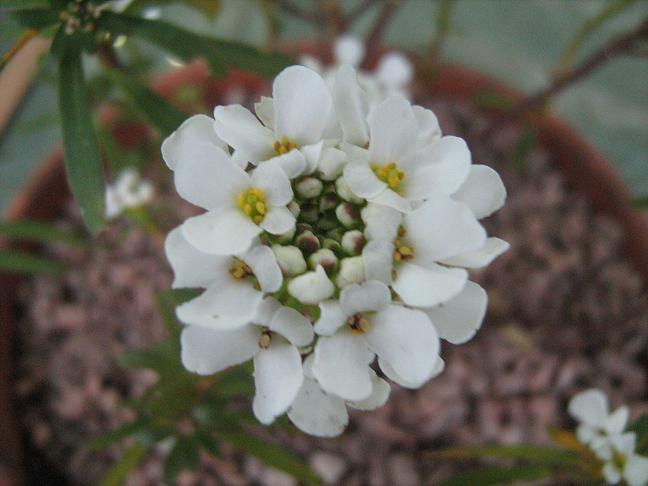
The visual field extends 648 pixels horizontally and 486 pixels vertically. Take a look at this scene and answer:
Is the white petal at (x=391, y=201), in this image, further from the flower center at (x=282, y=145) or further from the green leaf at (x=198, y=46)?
the green leaf at (x=198, y=46)

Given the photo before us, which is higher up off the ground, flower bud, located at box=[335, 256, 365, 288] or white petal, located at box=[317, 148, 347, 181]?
white petal, located at box=[317, 148, 347, 181]

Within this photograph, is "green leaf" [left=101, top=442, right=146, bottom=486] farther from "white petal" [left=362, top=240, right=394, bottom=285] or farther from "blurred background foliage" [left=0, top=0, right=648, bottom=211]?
"blurred background foliage" [left=0, top=0, right=648, bottom=211]

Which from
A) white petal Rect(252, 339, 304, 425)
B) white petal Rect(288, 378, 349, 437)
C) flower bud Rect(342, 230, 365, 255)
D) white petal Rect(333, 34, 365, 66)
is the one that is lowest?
white petal Rect(333, 34, 365, 66)

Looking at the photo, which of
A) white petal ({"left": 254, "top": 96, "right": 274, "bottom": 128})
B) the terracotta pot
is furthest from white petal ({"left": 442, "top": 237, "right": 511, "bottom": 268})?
the terracotta pot

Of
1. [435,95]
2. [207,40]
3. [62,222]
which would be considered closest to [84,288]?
[62,222]

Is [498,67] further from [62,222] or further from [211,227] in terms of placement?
[211,227]

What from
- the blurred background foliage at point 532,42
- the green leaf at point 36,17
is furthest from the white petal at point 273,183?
the blurred background foliage at point 532,42

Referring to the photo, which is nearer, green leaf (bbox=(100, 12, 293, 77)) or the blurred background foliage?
green leaf (bbox=(100, 12, 293, 77))
